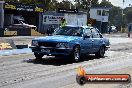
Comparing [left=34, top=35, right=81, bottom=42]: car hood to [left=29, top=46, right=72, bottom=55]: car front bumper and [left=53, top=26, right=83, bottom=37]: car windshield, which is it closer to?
[left=29, top=46, right=72, bottom=55]: car front bumper

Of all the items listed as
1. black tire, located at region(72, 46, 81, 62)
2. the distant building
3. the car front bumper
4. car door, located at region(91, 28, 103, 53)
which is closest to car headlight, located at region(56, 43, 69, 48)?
the car front bumper

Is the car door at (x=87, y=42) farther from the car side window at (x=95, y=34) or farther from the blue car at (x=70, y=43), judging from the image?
the car side window at (x=95, y=34)

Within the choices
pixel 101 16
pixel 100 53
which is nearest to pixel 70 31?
pixel 100 53

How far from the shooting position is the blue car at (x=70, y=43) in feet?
48.2

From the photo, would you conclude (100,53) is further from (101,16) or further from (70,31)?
(101,16)

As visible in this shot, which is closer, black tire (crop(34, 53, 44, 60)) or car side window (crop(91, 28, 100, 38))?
black tire (crop(34, 53, 44, 60))

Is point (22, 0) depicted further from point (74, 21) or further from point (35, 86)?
point (35, 86)

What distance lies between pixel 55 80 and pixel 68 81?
346 mm

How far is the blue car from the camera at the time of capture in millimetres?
14695

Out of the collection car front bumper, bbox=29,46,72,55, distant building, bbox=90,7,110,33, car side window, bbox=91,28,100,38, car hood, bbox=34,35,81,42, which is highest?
distant building, bbox=90,7,110,33

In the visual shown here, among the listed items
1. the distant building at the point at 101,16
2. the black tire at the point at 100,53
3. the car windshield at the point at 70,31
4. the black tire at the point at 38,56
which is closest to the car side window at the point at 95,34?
the black tire at the point at 100,53

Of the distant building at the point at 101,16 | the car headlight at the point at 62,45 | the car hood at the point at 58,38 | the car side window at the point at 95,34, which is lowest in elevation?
the car headlight at the point at 62,45

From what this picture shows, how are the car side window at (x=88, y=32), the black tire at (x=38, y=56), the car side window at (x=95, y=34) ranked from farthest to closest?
the car side window at (x=95, y=34), the car side window at (x=88, y=32), the black tire at (x=38, y=56)

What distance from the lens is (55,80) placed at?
1005 cm
